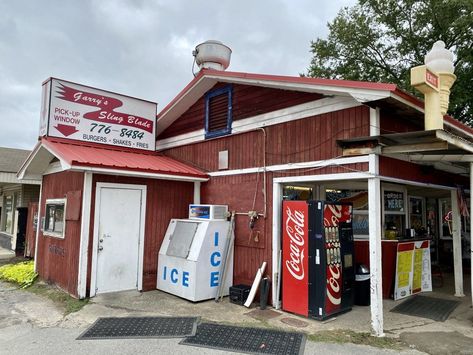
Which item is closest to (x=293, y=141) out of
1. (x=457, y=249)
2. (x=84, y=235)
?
(x=84, y=235)

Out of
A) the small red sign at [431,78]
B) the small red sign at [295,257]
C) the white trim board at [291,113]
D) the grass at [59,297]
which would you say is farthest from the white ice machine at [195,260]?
the small red sign at [431,78]

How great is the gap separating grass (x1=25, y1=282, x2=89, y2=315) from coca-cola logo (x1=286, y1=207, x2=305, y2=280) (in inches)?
147

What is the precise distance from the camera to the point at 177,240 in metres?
7.33

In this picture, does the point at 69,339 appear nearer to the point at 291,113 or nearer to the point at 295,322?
the point at 295,322

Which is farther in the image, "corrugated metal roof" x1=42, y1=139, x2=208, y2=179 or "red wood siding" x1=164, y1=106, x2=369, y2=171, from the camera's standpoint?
"corrugated metal roof" x1=42, y1=139, x2=208, y2=179

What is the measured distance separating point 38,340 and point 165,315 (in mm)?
1875

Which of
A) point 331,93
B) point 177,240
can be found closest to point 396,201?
point 331,93

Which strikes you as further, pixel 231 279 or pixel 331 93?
pixel 231 279

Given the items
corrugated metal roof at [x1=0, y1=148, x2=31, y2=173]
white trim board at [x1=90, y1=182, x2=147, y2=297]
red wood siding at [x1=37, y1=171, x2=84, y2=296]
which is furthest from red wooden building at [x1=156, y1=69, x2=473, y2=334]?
corrugated metal roof at [x1=0, y1=148, x2=31, y2=173]

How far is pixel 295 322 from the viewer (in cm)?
562

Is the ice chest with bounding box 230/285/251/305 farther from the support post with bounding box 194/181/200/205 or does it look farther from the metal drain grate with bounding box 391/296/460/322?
the metal drain grate with bounding box 391/296/460/322

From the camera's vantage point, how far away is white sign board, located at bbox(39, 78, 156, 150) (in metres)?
7.97

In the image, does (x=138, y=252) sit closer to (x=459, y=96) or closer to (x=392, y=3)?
(x=459, y=96)

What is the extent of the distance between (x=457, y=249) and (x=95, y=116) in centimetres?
869
